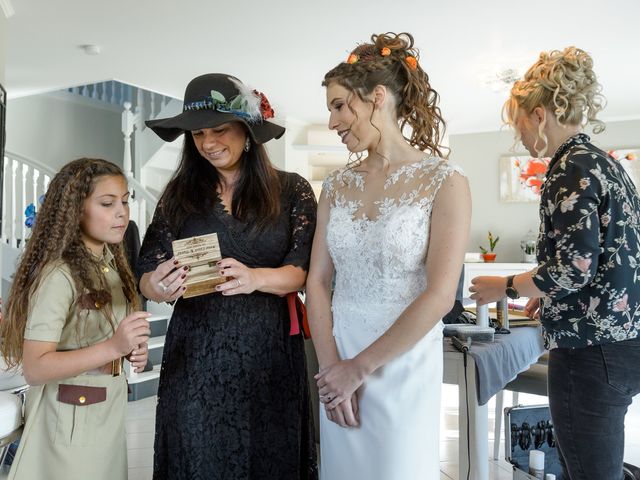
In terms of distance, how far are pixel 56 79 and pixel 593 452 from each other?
626 centimetres

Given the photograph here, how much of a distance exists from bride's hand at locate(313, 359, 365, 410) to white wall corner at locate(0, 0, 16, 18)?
4.00m

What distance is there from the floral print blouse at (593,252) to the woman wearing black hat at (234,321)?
2.10ft

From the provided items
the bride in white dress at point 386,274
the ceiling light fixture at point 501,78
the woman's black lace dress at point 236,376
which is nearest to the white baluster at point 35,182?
the ceiling light fixture at point 501,78

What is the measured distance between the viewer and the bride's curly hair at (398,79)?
1.39 meters

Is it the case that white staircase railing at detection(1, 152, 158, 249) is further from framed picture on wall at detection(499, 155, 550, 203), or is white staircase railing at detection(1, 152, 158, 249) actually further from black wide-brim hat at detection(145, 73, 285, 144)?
black wide-brim hat at detection(145, 73, 285, 144)

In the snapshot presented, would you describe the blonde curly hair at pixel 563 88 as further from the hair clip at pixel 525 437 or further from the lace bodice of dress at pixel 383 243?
the hair clip at pixel 525 437

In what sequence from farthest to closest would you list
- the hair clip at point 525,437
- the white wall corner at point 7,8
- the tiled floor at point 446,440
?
the white wall corner at point 7,8 < the tiled floor at point 446,440 < the hair clip at point 525,437

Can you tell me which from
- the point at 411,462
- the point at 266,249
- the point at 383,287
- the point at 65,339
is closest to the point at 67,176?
the point at 65,339

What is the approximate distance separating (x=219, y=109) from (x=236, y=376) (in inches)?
26.7

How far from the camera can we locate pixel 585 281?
148 centimetres

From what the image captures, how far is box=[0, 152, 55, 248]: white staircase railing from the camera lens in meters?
6.49

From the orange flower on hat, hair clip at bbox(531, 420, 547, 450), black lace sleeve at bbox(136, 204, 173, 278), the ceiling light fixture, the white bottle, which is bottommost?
the white bottle

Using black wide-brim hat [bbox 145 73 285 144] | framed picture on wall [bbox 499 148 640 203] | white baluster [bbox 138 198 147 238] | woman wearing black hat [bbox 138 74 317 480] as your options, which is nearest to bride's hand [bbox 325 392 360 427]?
woman wearing black hat [bbox 138 74 317 480]

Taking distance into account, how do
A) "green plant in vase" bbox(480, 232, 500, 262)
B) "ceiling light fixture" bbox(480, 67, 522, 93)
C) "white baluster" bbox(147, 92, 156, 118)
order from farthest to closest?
"white baluster" bbox(147, 92, 156, 118)
"green plant in vase" bbox(480, 232, 500, 262)
"ceiling light fixture" bbox(480, 67, 522, 93)
